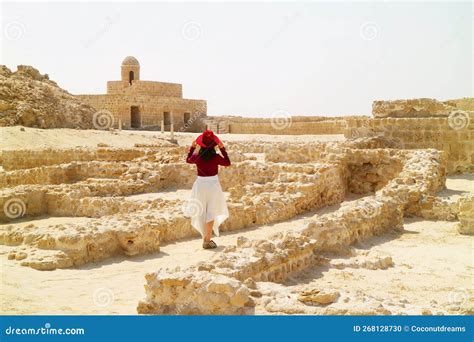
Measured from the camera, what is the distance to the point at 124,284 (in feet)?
19.4

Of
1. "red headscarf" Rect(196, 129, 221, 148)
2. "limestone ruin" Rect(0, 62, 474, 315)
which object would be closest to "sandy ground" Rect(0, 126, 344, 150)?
"limestone ruin" Rect(0, 62, 474, 315)

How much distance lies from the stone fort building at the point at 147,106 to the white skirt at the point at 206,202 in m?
25.7

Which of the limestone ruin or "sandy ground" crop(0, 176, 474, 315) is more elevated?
the limestone ruin

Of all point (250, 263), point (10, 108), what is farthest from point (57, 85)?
point (250, 263)

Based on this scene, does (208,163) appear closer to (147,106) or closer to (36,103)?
(36,103)

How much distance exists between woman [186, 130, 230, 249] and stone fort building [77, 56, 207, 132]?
2571 centimetres

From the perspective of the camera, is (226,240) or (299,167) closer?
(226,240)

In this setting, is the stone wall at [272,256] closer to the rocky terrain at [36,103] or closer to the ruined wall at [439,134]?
the ruined wall at [439,134]

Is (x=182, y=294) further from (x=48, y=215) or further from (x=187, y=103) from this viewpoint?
(x=187, y=103)

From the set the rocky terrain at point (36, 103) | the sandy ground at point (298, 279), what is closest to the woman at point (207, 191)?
the sandy ground at point (298, 279)

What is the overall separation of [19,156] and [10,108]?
8498mm

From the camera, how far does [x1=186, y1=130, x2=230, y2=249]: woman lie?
7508 mm

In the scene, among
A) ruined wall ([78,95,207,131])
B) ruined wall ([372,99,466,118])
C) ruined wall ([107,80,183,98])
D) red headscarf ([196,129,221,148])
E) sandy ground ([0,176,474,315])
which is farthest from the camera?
ruined wall ([107,80,183,98])

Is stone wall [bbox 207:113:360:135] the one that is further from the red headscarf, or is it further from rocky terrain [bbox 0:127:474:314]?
the red headscarf
